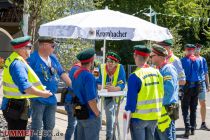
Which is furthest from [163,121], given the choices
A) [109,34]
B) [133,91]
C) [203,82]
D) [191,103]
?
[203,82]

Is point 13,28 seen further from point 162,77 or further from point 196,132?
point 162,77

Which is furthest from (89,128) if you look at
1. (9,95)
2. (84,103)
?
(9,95)

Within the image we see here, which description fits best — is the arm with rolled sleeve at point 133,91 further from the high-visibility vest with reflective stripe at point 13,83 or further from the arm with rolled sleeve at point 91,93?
the high-visibility vest with reflective stripe at point 13,83

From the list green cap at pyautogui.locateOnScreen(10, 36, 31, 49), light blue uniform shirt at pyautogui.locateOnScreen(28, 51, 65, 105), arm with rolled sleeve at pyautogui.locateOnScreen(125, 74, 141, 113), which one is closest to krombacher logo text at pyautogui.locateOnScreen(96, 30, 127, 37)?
light blue uniform shirt at pyautogui.locateOnScreen(28, 51, 65, 105)

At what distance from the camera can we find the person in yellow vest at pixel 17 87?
573 cm

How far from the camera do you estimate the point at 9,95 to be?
5953 millimetres

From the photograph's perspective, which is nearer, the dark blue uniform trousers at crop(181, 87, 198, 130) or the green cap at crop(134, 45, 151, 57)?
the green cap at crop(134, 45, 151, 57)

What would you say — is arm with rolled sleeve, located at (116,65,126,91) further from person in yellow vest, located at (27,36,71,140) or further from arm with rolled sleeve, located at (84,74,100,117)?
arm with rolled sleeve, located at (84,74,100,117)

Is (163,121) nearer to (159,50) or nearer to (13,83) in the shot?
(159,50)

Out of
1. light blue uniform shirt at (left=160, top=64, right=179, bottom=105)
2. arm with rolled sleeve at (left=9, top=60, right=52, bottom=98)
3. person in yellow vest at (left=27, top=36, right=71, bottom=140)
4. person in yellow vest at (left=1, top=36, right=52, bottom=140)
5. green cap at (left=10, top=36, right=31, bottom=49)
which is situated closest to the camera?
arm with rolled sleeve at (left=9, top=60, right=52, bottom=98)

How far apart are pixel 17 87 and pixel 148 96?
1705 mm

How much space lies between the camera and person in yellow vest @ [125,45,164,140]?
578 centimetres

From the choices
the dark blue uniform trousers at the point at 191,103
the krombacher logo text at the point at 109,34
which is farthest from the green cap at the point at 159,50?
the dark blue uniform trousers at the point at 191,103

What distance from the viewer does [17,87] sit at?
19.3 feet
